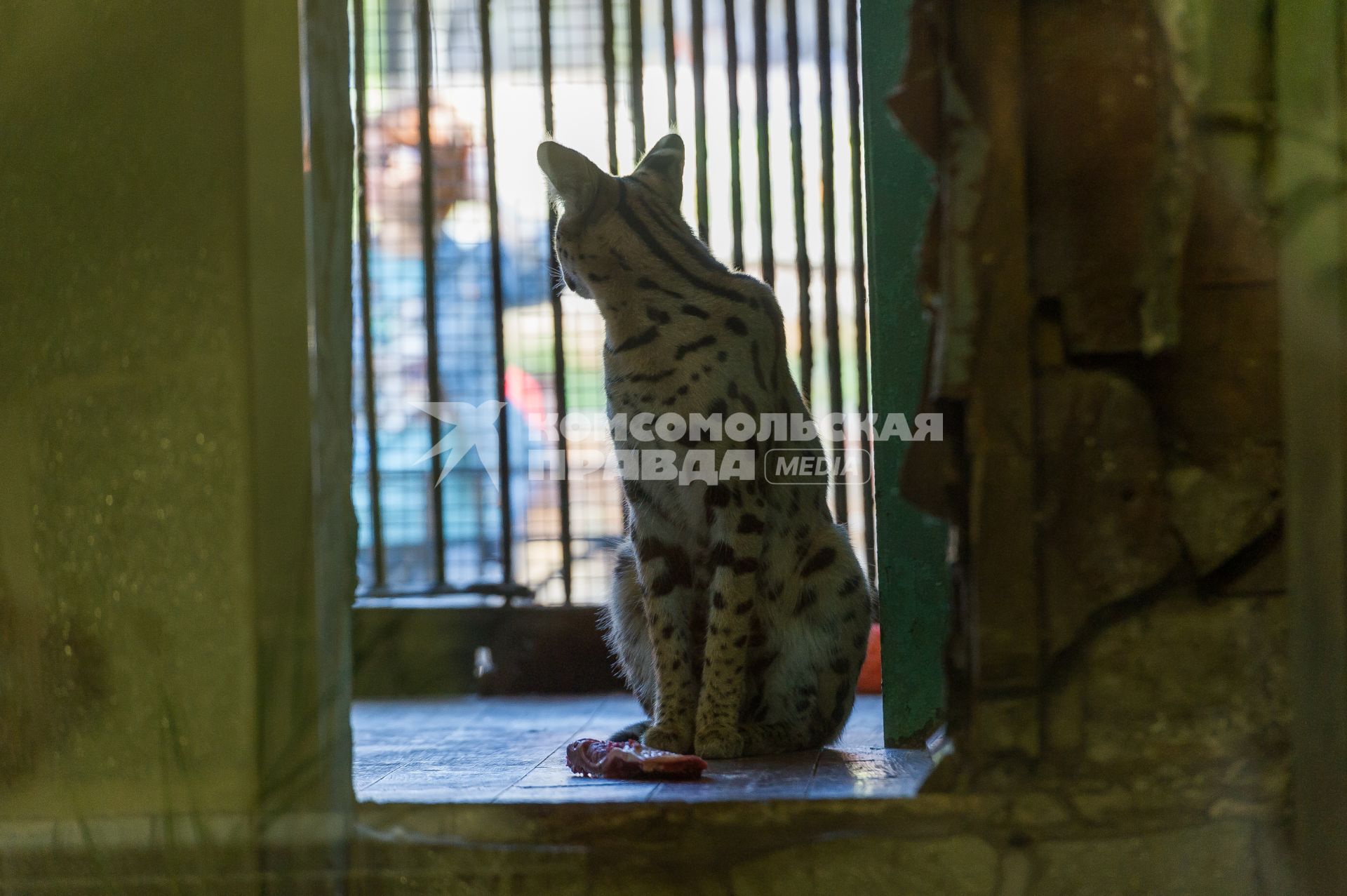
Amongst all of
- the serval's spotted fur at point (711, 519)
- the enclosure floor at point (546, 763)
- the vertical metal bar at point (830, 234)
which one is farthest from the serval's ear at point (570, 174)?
the vertical metal bar at point (830, 234)

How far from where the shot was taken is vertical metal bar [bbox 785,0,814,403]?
5.30 meters

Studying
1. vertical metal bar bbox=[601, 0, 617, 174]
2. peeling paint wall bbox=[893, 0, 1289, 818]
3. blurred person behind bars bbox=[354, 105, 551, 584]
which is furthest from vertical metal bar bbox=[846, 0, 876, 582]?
peeling paint wall bbox=[893, 0, 1289, 818]

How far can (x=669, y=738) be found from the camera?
3.51m

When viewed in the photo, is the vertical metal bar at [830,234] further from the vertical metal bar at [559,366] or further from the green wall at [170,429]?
the green wall at [170,429]

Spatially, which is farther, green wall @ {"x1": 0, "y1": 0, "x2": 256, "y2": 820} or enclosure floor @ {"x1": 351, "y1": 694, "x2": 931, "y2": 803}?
enclosure floor @ {"x1": 351, "y1": 694, "x2": 931, "y2": 803}

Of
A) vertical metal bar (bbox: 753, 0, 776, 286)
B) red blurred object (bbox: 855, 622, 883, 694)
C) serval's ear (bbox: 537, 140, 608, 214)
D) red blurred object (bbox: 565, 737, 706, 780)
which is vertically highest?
vertical metal bar (bbox: 753, 0, 776, 286)

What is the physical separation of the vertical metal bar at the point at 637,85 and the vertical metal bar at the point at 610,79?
81 millimetres

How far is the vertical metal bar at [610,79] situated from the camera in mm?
5410

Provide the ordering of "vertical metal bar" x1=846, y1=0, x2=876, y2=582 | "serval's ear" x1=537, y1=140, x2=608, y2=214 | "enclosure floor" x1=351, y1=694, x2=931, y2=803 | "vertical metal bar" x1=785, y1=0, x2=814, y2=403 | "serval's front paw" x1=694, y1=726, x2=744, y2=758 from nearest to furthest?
"enclosure floor" x1=351, y1=694, x2=931, y2=803
"serval's front paw" x1=694, y1=726, x2=744, y2=758
"serval's ear" x1=537, y1=140, x2=608, y2=214
"vertical metal bar" x1=846, y1=0, x2=876, y2=582
"vertical metal bar" x1=785, y1=0, x2=814, y2=403

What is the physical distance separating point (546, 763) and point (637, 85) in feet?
10.5

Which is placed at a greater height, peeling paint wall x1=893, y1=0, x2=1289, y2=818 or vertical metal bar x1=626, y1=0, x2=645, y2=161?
vertical metal bar x1=626, y1=0, x2=645, y2=161

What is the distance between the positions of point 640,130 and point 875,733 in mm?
2820

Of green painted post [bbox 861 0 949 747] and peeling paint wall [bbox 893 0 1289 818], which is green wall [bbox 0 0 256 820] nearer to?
peeling paint wall [bbox 893 0 1289 818]

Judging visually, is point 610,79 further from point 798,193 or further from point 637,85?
point 798,193
